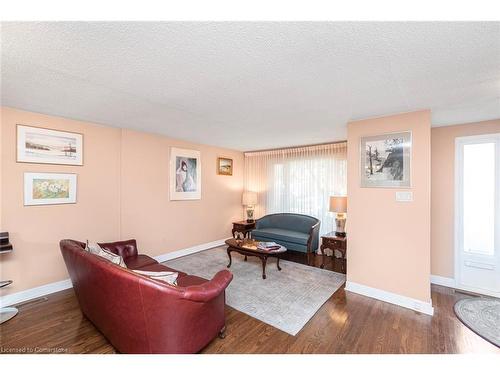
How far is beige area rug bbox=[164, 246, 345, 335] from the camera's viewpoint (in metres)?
2.45

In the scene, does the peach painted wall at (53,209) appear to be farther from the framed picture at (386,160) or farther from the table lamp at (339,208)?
the framed picture at (386,160)

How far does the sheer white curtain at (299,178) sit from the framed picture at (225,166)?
59 cm

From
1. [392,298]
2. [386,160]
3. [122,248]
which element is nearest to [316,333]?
[392,298]

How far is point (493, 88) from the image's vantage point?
6.73ft

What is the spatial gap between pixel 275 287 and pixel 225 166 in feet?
10.8

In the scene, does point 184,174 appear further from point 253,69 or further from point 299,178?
point 253,69

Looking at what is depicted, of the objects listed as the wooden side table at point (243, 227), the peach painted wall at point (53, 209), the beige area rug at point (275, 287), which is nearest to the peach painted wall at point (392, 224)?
the beige area rug at point (275, 287)

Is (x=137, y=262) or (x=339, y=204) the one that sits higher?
(x=339, y=204)

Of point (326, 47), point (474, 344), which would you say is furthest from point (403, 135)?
point (474, 344)

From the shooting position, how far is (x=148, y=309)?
59.5 inches

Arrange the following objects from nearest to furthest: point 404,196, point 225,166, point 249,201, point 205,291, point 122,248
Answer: point 205,291, point 404,196, point 122,248, point 225,166, point 249,201

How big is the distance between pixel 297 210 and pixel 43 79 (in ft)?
15.6

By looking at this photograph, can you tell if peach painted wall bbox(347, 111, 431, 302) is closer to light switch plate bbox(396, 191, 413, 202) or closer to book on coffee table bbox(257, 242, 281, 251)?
light switch plate bbox(396, 191, 413, 202)

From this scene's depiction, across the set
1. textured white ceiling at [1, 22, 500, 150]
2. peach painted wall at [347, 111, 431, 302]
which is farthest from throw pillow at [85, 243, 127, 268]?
peach painted wall at [347, 111, 431, 302]
